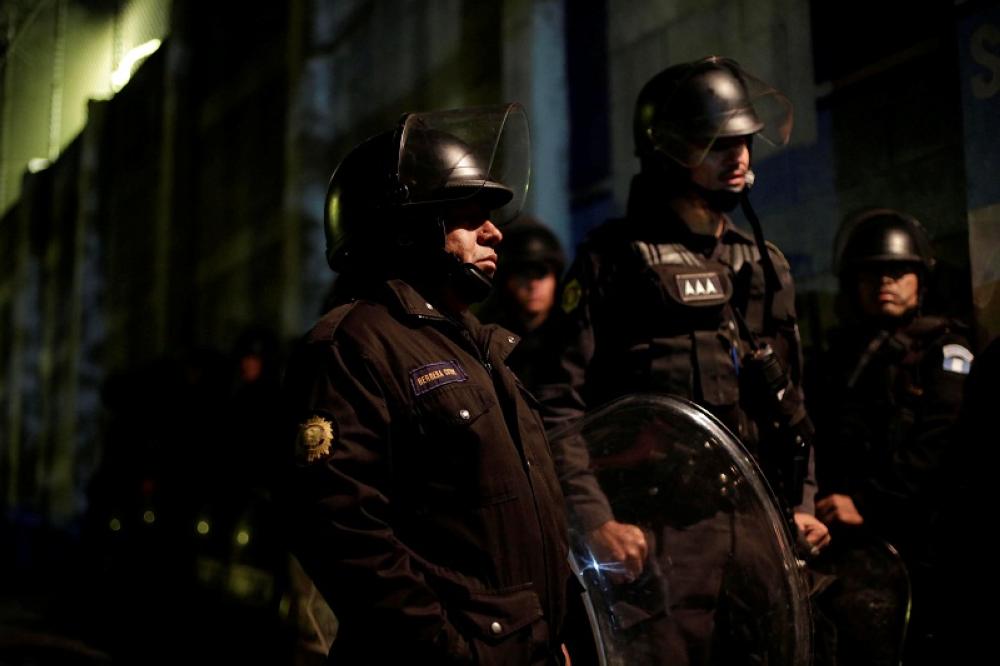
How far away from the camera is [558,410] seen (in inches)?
116

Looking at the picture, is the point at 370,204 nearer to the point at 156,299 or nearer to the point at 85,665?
the point at 85,665

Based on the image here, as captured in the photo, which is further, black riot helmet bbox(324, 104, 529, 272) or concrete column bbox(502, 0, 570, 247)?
concrete column bbox(502, 0, 570, 247)

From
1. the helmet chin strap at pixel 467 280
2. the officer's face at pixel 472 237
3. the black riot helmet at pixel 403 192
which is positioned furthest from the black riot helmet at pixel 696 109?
the helmet chin strap at pixel 467 280

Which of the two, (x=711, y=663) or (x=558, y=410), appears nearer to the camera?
(x=711, y=663)

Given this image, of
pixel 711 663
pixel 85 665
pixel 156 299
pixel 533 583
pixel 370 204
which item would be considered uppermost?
pixel 156 299

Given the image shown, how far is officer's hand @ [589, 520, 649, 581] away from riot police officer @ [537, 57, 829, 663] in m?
0.12

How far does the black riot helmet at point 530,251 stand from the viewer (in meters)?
4.78

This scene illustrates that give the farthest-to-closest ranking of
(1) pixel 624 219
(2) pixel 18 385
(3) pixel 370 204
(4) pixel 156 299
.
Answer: (2) pixel 18 385
(4) pixel 156 299
(1) pixel 624 219
(3) pixel 370 204

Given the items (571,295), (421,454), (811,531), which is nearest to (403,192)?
(421,454)

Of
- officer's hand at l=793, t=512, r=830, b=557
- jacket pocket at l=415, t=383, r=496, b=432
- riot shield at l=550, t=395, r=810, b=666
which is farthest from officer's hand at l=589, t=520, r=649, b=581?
jacket pocket at l=415, t=383, r=496, b=432

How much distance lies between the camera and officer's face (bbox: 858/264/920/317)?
3631mm

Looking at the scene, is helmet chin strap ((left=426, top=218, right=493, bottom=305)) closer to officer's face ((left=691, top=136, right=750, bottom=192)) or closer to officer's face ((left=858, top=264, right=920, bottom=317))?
officer's face ((left=691, top=136, right=750, bottom=192))

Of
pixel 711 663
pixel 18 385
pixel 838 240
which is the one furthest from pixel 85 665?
pixel 18 385

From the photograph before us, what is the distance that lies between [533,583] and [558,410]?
0.97m
